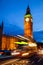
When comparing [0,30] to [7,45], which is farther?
[7,45]

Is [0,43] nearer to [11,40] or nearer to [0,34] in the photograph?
[0,34]

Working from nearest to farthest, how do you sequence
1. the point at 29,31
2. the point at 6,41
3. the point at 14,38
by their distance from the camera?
the point at 6,41
the point at 14,38
the point at 29,31

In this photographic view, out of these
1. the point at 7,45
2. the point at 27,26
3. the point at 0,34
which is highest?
the point at 27,26

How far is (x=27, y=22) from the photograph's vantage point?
362 ft

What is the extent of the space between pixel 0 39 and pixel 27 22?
1444 inches

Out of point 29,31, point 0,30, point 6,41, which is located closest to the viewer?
point 0,30

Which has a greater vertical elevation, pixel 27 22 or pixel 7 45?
pixel 27 22

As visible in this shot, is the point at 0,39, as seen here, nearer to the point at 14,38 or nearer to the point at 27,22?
the point at 14,38

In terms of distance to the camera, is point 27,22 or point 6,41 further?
point 27,22

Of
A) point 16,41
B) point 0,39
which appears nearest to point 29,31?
point 16,41

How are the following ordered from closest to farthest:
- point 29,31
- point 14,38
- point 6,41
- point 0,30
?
1. point 0,30
2. point 6,41
3. point 14,38
4. point 29,31

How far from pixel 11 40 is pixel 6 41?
596cm

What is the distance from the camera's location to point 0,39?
260ft

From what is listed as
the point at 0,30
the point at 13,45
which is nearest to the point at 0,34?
the point at 0,30
